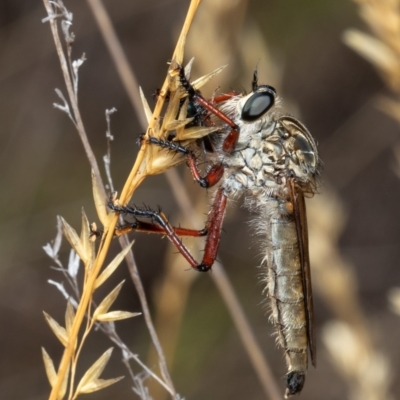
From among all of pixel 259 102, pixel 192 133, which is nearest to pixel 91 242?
pixel 192 133

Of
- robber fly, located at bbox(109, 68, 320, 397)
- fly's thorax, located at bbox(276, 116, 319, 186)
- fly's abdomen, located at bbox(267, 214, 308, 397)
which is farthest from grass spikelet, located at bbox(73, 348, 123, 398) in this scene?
fly's thorax, located at bbox(276, 116, 319, 186)

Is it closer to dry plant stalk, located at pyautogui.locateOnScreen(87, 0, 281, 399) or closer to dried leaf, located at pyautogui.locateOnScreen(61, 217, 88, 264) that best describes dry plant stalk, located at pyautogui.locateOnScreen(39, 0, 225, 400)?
dried leaf, located at pyautogui.locateOnScreen(61, 217, 88, 264)

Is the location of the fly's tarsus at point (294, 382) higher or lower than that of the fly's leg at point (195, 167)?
lower

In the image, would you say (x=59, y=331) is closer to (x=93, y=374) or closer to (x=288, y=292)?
(x=93, y=374)

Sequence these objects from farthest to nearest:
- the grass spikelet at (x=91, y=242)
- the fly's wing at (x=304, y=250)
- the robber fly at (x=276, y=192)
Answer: the fly's wing at (x=304, y=250), the robber fly at (x=276, y=192), the grass spikelet at (x=91, y=242)

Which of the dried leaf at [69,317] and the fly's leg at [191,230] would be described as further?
the fly's leg at [191,230]

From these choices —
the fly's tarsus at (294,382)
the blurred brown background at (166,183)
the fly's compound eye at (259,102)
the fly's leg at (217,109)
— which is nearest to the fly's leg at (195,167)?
the fly's leg at (217,109)

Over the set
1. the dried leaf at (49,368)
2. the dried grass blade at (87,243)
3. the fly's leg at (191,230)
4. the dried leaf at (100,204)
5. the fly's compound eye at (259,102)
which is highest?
the dried leaf at (100,204)

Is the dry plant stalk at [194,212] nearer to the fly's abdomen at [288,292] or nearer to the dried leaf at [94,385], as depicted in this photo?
the fly's abdomen at [288,292]
